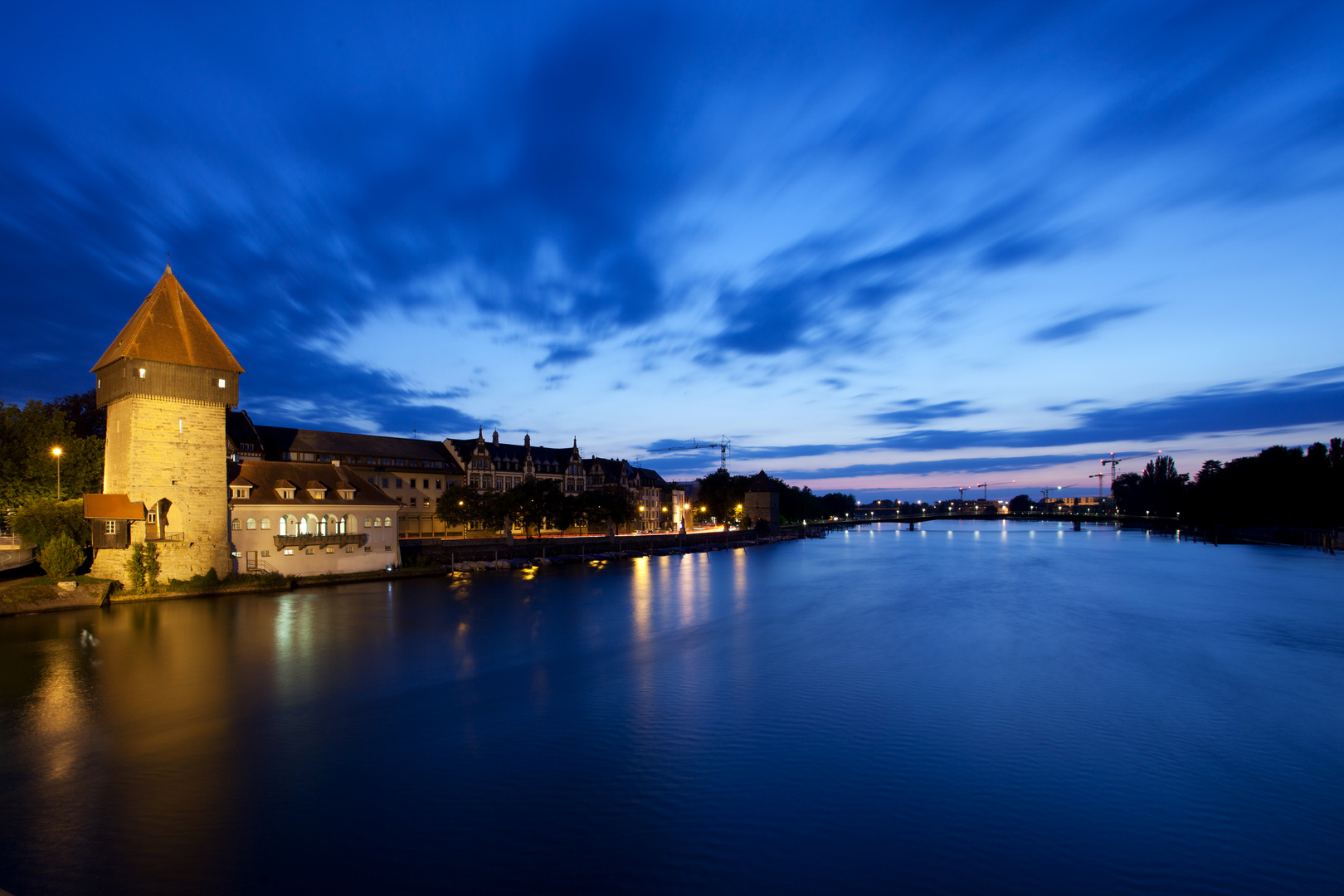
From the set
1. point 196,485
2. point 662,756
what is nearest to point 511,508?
point 196,485

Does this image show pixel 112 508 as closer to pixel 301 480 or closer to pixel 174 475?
pixel 174 475

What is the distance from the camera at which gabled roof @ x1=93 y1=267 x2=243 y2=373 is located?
34.6 metres

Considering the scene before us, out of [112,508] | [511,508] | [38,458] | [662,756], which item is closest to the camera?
[662,756]

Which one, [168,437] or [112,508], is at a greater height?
[168,437]

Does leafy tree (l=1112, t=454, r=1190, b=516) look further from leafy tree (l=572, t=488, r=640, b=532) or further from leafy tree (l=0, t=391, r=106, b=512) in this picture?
leafy tree (l=0, t=391, r=106, b=512)

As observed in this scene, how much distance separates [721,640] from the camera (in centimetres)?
2914

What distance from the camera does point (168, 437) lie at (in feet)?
115

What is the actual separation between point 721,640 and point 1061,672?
1258cm

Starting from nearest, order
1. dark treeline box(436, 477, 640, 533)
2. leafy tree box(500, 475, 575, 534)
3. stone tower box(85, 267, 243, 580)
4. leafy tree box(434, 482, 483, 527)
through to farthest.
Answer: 1. stone tower box(85, 267, 243, 580)
2. dark treeline box(436, 477, 640, 533)
3. leafy tree box(500, 475, 575, 534)
4. leafy tree box(434, 482, 483, 527)

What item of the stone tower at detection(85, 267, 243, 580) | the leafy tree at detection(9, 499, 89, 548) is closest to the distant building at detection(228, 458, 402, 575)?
the stone tower at detection(85, 267, 243, 580)

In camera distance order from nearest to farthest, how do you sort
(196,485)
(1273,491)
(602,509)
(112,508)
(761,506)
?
(112,508) < (196,485) < (602,509) < (1273,491) < (761,506)

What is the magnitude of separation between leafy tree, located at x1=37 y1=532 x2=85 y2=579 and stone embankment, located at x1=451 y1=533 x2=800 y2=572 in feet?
75.5

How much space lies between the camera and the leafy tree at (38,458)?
1489 inches

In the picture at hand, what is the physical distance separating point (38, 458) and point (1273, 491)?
126 metres
